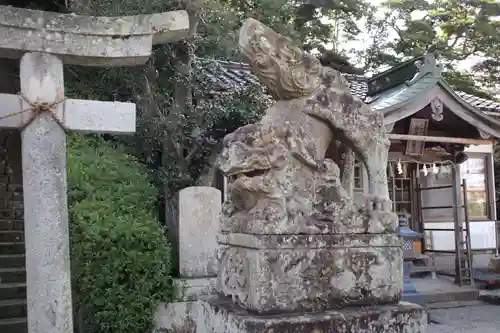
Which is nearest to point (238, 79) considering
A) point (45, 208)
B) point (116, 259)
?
point (116, 259)

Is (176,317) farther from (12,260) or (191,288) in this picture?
(12,260)

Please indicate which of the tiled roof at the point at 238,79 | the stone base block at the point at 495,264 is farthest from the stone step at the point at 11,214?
the stone base block at the point at 495,264

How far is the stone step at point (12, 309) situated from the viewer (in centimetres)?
695

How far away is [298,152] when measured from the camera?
278 centimetres

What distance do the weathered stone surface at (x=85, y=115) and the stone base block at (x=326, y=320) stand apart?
11.0 feet

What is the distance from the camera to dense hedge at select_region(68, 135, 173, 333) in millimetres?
5836

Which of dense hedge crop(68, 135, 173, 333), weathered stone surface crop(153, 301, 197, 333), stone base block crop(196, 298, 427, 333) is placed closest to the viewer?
stone base block crop(196, 298, 427, 333)

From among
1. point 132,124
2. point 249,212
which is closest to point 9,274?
point 132,124

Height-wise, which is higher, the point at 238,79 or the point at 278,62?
the point at 238,79

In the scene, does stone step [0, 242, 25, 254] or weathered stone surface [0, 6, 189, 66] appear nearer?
weathered stone surface [0, 6, 189, 66]

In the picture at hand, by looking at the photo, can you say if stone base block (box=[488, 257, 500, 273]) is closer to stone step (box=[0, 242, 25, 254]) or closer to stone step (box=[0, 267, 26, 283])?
stone step (box=[0, 267, 26, 283])

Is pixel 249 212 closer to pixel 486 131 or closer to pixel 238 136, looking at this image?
pixel 238 136

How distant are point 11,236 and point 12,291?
197cm

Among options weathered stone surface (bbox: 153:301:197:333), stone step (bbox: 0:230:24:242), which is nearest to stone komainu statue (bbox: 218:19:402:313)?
→ weathered stone surface (bbox: 153:301:197:333)
